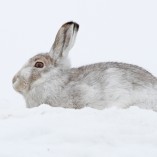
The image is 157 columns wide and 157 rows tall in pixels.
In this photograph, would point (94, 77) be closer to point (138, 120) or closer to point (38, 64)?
point (38, 64)

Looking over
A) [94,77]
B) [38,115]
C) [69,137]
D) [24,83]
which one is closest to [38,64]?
[24,83]

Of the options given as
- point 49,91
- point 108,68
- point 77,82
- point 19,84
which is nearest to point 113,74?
point 108,68

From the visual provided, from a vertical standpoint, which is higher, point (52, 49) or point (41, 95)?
point (52, 49)

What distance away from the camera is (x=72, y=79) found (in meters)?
7.41

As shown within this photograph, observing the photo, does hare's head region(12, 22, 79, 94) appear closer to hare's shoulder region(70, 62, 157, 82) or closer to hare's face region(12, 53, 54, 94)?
hare's face region(12, 53, 54, 94)

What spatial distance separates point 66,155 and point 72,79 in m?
3.18

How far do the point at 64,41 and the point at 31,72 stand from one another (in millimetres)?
626

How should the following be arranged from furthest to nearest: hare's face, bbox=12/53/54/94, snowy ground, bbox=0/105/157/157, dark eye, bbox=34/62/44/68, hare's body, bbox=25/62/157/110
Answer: dark eye, bbox=34/62/44/68, hare's face, bbox=12/53/54/94, hare's body, bbox=25/62/157/110, snowy ground, bbox=0/105/157/157

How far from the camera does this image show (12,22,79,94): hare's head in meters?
7.58

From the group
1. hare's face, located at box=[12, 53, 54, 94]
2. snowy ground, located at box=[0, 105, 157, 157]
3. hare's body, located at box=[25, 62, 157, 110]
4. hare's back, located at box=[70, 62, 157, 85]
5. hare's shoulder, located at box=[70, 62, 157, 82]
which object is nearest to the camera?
snowy ground, located at box=[0, 105, 157, 157]

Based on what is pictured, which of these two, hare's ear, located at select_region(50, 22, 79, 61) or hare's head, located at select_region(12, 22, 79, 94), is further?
hare's ear, located at select_region(50, 22, 79, 61)

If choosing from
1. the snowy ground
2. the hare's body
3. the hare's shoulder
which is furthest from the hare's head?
the snowy ground

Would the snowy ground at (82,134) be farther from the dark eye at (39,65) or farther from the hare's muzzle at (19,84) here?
the dark eye at (39,65)

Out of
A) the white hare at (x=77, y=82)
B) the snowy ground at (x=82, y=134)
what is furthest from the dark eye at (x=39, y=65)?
the snowy ground at (x=82, y=134)
